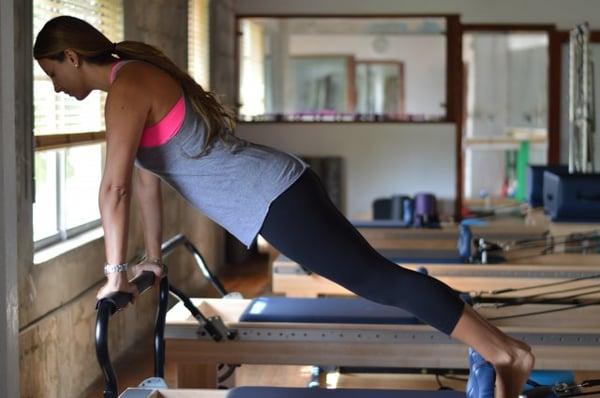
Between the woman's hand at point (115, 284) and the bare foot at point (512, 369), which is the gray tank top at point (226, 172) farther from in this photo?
the bare foot at point (512, 369)

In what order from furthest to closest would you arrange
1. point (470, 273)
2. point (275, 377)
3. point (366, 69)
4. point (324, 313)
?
1. point (366, 69)
2. point (275, 377)
3. point (470, 273)
4. point (324, 313)

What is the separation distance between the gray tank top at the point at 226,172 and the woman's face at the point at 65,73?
0.67 feet

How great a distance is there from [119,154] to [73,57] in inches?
9.6

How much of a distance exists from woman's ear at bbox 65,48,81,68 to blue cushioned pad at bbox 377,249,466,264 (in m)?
2.57

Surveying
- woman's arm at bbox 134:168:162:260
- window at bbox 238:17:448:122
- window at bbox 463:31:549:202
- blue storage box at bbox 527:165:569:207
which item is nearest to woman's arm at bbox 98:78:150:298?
woman's arm at bbox 134:168:162:260

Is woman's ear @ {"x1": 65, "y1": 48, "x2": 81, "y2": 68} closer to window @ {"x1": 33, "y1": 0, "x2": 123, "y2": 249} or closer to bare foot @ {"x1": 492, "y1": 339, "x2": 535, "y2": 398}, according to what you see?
bare foot @ {"x1": 492, "y1": 339, "x2": 535, "y2": 398}

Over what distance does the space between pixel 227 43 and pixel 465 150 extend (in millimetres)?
4941

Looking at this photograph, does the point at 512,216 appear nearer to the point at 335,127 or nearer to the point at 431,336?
the point at 335,127

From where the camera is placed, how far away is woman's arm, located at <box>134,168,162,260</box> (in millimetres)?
2658

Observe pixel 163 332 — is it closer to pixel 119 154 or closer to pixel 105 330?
pixel 105 330

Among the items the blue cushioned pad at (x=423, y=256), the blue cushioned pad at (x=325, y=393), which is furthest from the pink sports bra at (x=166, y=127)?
the blue cushioned pad at (x=423, y=256)

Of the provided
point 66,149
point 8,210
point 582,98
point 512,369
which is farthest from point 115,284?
point 582,98

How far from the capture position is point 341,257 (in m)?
2.34

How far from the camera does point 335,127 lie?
351 inches
